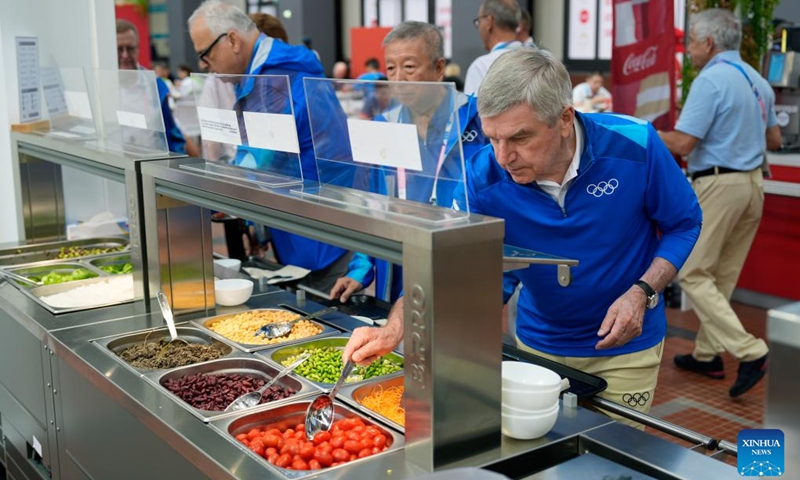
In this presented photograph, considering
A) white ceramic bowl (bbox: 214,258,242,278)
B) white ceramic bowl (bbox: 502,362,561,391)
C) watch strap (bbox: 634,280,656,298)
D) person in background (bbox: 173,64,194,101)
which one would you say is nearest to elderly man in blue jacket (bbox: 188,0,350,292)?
white ceramic bowl (bbox: 214,258,242,278)

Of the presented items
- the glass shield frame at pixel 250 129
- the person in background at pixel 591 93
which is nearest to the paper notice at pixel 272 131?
the glass shield frame at pixel 250 129

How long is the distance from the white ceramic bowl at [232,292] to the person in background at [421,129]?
287 mm

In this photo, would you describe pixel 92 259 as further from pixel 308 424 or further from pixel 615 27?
pixel 615 27

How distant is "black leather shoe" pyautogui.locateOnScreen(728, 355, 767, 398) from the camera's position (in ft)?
14.4

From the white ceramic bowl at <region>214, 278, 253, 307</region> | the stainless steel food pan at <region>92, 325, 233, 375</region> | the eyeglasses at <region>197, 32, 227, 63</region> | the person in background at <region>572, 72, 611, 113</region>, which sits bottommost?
the stainless steel food pan at <region>92, 325, 233, 375</region>

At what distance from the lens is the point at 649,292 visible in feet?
7.16

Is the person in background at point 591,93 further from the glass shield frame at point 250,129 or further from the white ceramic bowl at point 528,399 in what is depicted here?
the white ceramic bowl at point 528,399

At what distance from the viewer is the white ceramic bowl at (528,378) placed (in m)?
1.68

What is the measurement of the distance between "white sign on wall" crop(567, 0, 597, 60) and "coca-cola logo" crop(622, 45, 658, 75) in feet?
24.4

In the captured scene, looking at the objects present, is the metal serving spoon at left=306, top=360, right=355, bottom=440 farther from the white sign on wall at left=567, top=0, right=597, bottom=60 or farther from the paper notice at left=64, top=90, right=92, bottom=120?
the white sign on wall at left=567, top=0, right=597, bottom=60

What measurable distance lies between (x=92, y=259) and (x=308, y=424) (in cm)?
194

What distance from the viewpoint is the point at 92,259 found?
3434 millimetres

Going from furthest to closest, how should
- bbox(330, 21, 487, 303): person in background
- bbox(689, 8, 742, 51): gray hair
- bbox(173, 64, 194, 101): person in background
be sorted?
1. bbox(173, 64, 194, 101): person in background
2. bbox(689, 8, 742, 51): gray hair
3. bbox(330, 21, 487, 303): person in background

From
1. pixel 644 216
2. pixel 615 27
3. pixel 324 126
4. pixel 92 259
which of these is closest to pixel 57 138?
pixel 92 259
